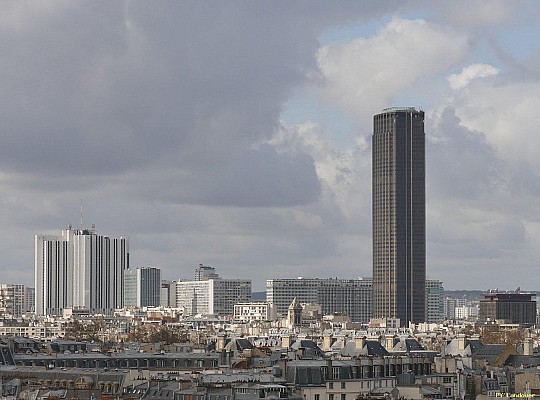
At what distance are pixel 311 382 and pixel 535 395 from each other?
14639mm

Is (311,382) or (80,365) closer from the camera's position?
(311,382)

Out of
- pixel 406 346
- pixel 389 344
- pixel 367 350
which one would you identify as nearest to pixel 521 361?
pixel 367 350

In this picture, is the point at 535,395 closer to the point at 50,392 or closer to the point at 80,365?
the point at 50,392

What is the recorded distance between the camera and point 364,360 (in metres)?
116

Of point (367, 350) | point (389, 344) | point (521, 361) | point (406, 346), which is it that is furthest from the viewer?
point (389, 344)

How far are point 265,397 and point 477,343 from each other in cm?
8147

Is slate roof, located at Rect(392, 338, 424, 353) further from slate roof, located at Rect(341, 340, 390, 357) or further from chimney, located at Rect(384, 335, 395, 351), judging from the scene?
slate roof, located at Rect(341, 340, 390, 357)

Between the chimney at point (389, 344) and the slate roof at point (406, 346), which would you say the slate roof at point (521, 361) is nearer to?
the slate roof at point (406, 346)

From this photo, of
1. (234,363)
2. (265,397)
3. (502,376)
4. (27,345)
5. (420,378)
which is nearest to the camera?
(265,397)

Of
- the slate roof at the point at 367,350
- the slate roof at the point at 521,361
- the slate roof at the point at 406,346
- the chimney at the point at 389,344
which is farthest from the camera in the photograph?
the chimney at the point at 389,344

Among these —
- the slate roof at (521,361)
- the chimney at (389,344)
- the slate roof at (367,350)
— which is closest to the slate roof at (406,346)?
the chimney at (389,344)

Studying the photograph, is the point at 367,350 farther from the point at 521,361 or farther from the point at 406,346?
the point at 406,346

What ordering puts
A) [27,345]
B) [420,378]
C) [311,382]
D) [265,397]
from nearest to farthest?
[265,397] → [311,382] → [420,378] → [27,345]

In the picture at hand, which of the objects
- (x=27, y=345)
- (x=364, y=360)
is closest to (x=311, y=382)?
(x=364, y=360)
